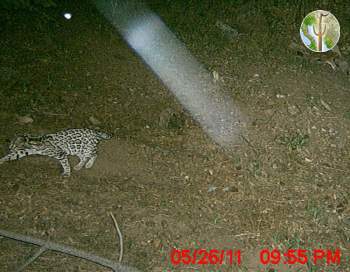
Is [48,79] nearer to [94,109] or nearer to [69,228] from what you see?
[94,109]

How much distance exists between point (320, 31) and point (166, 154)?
6.19 metres

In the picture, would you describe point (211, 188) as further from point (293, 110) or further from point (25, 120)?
point (25, 120)

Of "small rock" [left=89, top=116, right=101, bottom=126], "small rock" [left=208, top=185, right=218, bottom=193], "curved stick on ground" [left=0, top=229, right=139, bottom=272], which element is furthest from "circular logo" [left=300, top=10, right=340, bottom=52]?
"curved stick on ground" [left=0, top=229, right=139, bottom=272]

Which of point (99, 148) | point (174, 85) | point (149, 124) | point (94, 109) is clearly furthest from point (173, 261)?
point (174, 85)

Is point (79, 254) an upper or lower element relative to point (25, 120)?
lower

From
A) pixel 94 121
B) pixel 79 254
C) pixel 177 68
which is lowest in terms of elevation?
pixel 79 254

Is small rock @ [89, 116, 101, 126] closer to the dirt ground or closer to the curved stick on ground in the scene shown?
the dirt ground

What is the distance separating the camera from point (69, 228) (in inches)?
213

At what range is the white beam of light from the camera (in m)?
7.89
